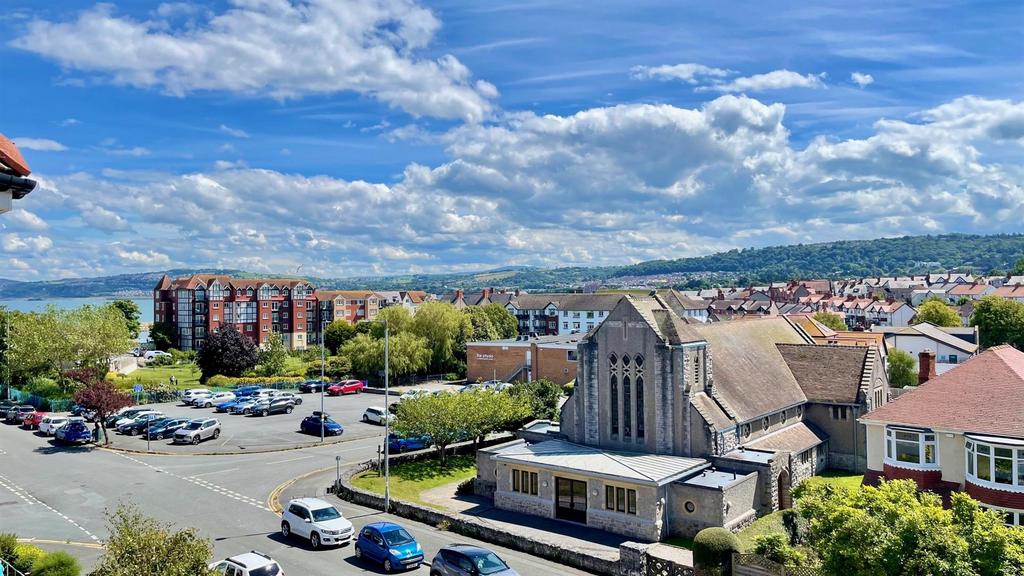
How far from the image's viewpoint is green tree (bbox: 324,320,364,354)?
103 m

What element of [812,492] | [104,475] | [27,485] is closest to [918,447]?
[812,492]

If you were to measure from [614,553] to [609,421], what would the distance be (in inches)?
386

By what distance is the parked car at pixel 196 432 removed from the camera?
50.0 meters

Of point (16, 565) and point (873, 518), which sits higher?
point (873, 518)

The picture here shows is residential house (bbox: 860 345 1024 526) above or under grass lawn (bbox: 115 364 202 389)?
above

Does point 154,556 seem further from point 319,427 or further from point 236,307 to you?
point 236,307

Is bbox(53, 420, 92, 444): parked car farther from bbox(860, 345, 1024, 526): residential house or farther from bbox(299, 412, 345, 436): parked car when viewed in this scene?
bbox(860, 345, 1024, 526): residential house

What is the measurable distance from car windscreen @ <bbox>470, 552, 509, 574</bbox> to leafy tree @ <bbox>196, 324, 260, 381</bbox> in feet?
220

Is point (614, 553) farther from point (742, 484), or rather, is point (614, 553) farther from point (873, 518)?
point (873, 518)

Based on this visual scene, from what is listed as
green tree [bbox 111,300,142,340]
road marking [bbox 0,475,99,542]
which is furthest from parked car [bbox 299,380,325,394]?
green tree [bbox 111,300,142,340]

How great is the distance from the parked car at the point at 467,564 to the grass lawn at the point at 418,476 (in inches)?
419

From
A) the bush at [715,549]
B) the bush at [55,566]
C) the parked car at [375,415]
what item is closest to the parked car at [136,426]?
the parked car at [375,415]

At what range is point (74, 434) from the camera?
49875 mm

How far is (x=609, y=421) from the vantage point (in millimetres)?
37844
